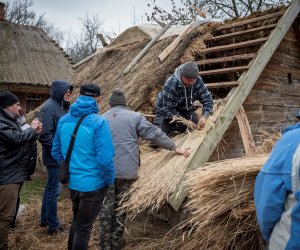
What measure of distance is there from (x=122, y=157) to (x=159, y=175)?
1.53 feet

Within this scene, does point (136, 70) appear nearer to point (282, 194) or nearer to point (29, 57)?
point (282, 194)

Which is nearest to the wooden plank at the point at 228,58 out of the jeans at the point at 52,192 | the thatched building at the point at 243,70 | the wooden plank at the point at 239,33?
the thatched building at the point at 243,70

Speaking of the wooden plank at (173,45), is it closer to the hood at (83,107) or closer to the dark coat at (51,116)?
the dark coat at (51,116)

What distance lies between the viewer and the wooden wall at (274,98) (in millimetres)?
5429

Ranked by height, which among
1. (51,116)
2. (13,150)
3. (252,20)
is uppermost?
(252,20)

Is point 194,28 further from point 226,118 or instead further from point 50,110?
point 50,110

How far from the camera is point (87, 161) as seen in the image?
132 inches

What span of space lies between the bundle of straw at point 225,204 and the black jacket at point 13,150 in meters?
1.88

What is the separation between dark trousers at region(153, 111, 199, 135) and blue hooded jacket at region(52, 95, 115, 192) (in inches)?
53.0

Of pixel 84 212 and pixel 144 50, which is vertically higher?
pixel 144 50

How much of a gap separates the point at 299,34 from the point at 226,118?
10.3 ft

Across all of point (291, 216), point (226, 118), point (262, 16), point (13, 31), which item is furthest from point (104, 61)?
point (13, 31)

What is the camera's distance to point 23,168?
151 inches

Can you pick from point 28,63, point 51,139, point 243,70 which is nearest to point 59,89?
point 51,139
